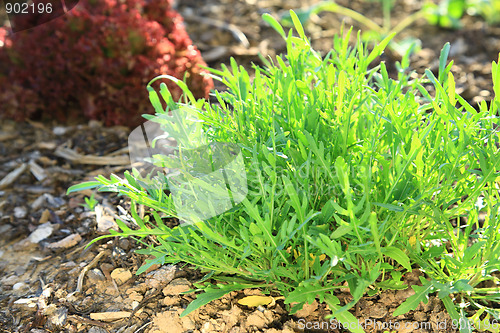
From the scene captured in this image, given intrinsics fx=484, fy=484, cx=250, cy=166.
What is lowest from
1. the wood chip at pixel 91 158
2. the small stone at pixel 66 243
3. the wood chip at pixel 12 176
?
the small stone at pixel 66 243

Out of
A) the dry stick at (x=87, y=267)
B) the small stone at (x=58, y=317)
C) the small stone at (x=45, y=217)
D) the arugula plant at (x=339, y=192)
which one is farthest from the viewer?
the small stone at (x=45, y=217)

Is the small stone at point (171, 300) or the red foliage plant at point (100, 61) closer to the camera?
the small stone at point (171, 300)

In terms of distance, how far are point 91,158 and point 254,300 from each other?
1.51m

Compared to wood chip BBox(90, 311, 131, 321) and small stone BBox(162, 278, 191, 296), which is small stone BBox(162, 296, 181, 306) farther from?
wood chip BBox(90, 311, 131, 321)

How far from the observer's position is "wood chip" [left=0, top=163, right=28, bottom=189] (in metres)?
2.74

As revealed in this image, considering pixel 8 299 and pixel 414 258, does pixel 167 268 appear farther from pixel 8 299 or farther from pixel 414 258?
pixel 414 258

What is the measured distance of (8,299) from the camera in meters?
1.99

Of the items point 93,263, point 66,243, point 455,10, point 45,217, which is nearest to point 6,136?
point 45,217

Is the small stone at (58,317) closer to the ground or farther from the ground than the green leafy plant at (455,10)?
closer to the ground

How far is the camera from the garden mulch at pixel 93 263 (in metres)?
1.75

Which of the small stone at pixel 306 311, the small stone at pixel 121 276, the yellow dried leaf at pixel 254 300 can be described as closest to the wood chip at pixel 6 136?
the small stone at pixel 121 276

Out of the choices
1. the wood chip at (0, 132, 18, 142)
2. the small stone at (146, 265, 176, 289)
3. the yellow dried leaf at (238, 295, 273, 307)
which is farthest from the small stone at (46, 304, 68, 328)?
the wood chip at (0, 132, 18, 142)

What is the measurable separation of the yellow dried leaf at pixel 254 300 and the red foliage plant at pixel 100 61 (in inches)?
59.2

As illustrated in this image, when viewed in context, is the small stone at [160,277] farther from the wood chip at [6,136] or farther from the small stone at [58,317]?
the wood chip at [6,136]
